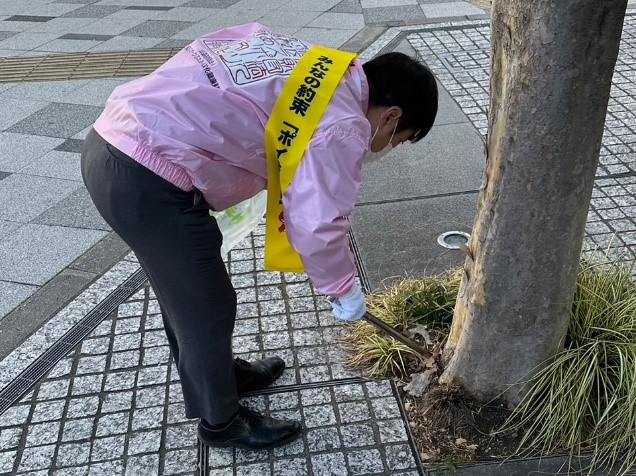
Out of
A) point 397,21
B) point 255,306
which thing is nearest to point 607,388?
point 255,306

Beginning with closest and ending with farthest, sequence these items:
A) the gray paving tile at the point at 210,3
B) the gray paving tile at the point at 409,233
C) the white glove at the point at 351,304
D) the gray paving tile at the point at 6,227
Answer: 1. the white glove at the point at 351,304
2. the gray paving tile at the point at 409,233
3. the gray paving tile at the point at 6,227
4. the gray paving tile at the point at 210,3

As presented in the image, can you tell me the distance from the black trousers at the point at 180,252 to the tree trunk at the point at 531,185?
2.82ft

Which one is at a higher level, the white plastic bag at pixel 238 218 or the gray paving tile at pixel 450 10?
the white plastic bag at pixel 238 218

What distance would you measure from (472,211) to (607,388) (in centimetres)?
166

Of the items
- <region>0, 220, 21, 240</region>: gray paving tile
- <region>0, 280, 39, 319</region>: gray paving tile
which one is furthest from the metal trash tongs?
<region>0, 220, 21, 240</region>: gray paving tile

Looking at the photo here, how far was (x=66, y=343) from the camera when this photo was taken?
3178 millimetres

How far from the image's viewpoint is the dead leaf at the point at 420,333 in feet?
9.75

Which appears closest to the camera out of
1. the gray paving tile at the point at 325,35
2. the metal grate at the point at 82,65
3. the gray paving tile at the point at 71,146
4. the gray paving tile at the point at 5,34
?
the gray paving tile at the point at 71,146

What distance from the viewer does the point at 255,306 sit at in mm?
3355

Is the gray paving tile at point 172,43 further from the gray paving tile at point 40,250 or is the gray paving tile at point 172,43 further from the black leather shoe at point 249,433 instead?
the black leather shoe at point 249,433

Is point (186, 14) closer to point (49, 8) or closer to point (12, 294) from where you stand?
point (49, 8)

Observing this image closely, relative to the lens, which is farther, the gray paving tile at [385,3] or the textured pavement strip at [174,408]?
the gray paving tile at [385,3]

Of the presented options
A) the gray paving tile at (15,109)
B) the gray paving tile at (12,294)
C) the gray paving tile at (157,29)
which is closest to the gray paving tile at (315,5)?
the gray paving tile at (157,29)

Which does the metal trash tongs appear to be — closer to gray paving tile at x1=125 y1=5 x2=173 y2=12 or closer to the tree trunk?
the tree trunk
